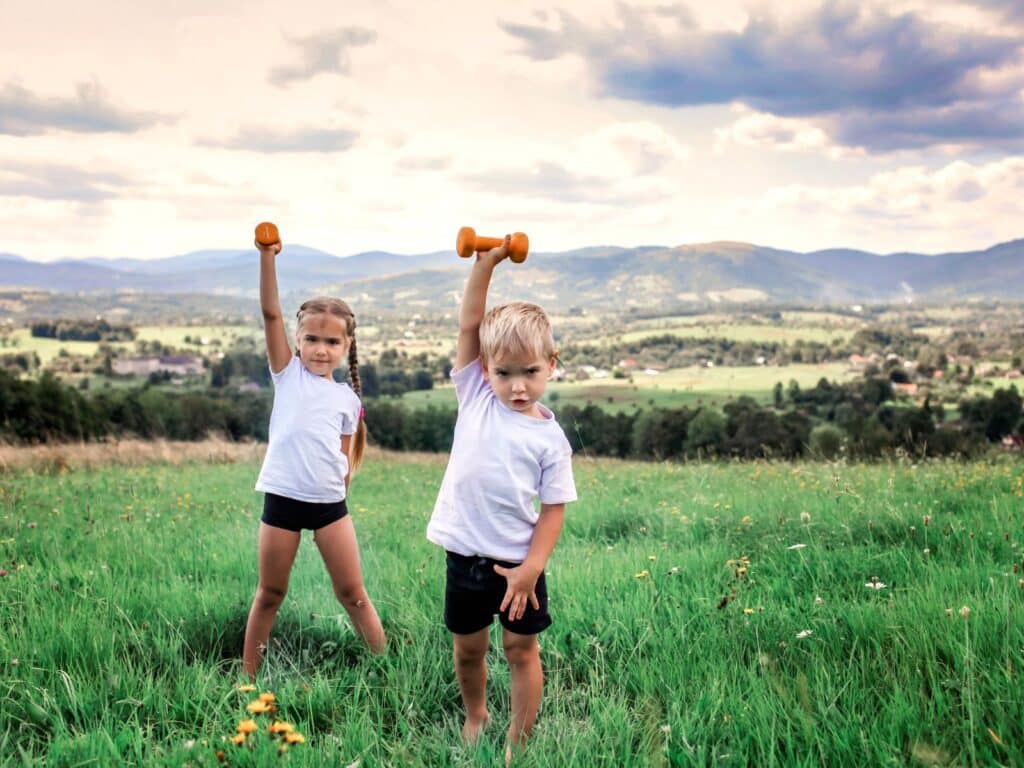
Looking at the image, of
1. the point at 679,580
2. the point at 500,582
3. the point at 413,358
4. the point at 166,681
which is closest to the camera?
the point at 500,582

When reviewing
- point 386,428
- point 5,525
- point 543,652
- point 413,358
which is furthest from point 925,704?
point 413,358

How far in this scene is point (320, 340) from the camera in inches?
164

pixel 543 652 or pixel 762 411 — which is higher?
pixel 543 652

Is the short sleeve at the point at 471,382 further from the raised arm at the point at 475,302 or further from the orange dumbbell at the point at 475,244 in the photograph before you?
the orange dumbbell at the point at 475,244

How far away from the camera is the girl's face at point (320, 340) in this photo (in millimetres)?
4152

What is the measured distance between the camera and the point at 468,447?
124 inches

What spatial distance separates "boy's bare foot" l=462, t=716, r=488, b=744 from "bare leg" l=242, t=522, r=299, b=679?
1295mm

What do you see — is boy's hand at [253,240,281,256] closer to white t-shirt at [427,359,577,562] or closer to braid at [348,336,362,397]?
braid at [348,336,362,397]

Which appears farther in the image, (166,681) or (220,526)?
(220,526)

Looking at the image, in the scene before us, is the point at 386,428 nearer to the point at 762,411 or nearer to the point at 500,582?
the point at 762,411

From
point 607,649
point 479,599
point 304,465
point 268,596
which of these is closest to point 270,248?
point 304,465

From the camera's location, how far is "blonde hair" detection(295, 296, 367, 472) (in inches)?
164

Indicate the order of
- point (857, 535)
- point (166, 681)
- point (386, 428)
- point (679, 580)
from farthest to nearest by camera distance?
1. point (386, 428)
2. point (857, 535)
3. point (679, 580)
4. point (166, 681)

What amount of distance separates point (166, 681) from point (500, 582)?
1.88 metres
